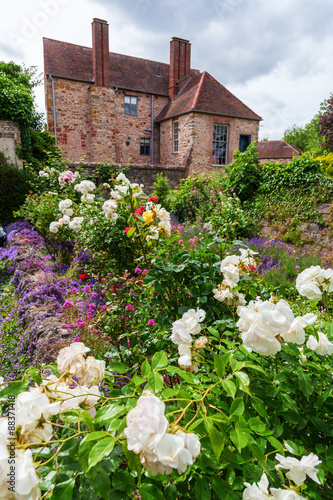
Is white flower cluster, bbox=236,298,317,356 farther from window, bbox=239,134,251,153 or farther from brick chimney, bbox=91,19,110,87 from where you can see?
brick chimney, bbox=91,19,110,87

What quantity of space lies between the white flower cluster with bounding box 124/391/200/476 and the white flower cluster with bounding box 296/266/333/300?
0.99 metres

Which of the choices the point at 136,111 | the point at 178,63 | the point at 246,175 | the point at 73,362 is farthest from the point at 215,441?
the point at 178,63

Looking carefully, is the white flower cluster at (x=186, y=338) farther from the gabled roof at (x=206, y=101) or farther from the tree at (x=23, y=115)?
the gabled roof at (x=206, y=101)

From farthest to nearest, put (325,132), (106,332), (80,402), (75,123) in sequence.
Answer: (325,132) → (75,123) → (106,332) → (80,402)

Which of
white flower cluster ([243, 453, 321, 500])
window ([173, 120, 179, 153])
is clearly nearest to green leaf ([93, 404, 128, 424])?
white flower cluster ([243, 453, 321, 500])

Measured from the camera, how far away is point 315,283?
Result: 1.44m

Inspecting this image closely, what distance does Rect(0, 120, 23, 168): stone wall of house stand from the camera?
10234 mm

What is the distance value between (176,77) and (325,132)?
32.8 ft

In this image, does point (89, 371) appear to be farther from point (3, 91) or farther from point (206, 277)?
point (3, 91)

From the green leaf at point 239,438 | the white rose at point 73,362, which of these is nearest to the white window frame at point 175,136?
the white rose at point 73,362

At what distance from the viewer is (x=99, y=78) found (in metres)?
17.0

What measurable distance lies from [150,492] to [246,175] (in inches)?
324

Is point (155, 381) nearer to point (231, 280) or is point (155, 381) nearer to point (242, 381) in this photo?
point (242, 381)

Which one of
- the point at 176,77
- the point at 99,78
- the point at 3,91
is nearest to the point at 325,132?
the point at 176,77
